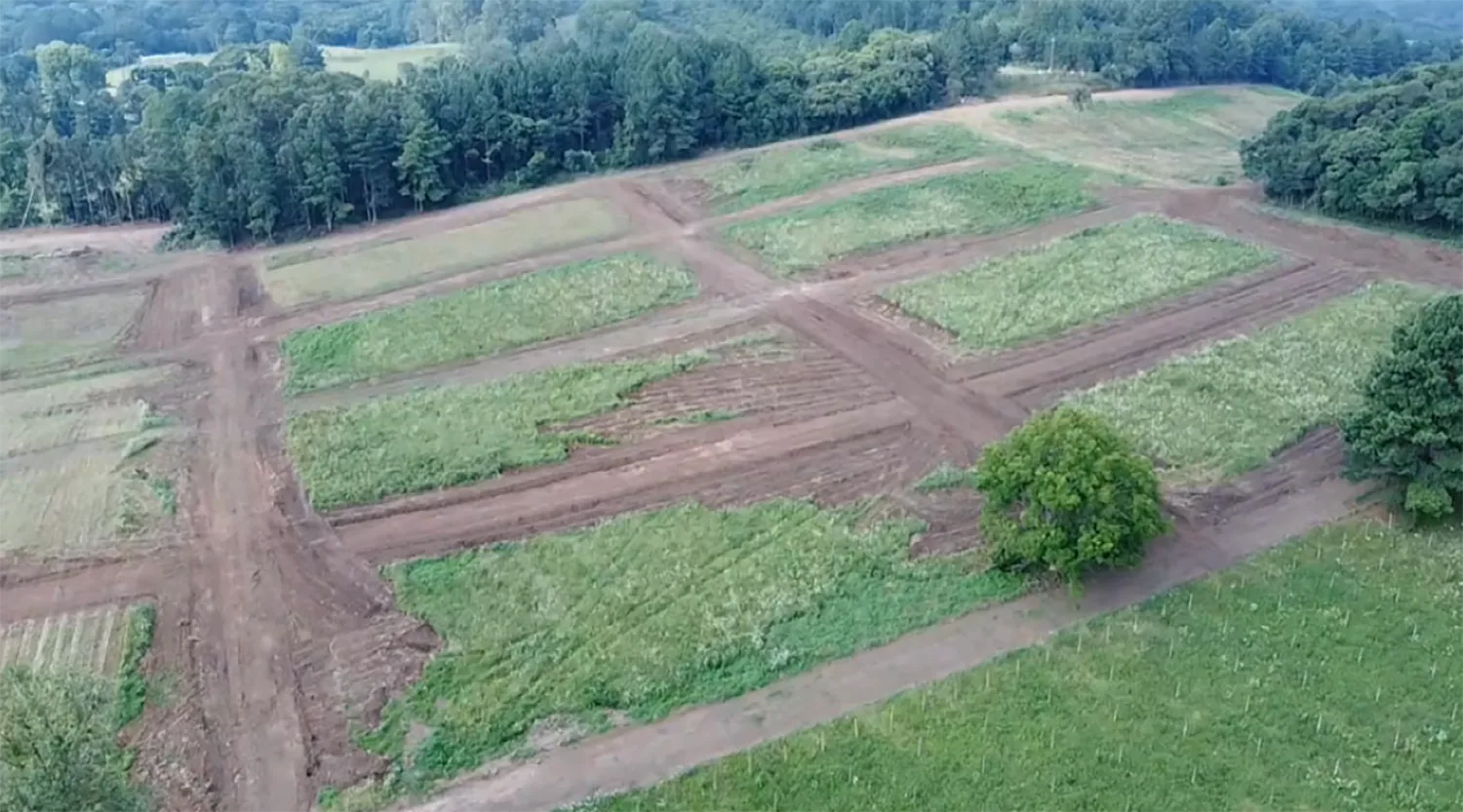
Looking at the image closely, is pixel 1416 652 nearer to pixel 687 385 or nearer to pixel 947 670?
pixel 947 670

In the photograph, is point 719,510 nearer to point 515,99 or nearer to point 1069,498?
point 1069,498

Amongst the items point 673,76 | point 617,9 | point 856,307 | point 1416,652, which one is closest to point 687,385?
point 856,307

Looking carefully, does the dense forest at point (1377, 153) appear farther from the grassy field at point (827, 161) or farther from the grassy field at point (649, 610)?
the grassy field at point (649, 610)

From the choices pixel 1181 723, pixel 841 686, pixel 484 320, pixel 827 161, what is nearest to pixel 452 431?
pixel 484 320

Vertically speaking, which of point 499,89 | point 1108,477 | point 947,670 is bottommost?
point 947,670

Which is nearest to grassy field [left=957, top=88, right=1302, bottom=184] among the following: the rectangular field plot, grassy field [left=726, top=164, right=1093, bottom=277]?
grassy field [left=726, top=164, right=1093, bottom=277]

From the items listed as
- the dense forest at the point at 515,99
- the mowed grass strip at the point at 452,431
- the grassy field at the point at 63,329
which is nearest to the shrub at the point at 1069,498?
the mowed grass strip at the point at 452,431
